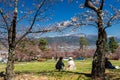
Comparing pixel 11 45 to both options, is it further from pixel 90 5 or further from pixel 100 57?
pixel 100 57

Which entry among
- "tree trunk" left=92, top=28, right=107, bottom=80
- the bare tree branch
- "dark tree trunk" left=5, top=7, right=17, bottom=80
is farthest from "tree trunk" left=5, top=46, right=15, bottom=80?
the bare tree branch

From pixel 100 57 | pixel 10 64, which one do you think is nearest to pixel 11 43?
pixel 10 64

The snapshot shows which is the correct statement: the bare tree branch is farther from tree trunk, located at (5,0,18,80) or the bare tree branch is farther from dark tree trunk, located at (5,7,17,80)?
dark tree trunk, located at (5,7,17,80)

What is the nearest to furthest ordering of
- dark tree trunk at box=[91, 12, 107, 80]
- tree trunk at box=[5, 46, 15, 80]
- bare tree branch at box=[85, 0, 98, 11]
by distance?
1. tree trunk at box=[5, 46, 15, 80]
2. bare tree branch at box=[85, 0, 98, 11]
3. dark tree trunk at box=[91, 12, 107, 80]

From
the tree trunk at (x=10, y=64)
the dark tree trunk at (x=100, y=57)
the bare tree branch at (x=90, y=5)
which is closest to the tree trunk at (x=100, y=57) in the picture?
the dark tree trunk at (x=100, y=57)

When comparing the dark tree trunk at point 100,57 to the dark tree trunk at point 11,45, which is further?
the dark tree trunk at point 100,57

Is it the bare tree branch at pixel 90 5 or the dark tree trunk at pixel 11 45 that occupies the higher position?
the bare tree branch at pixel 90 5

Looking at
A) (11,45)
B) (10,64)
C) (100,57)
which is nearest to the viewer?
(11,45)

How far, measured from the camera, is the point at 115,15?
1883 cm

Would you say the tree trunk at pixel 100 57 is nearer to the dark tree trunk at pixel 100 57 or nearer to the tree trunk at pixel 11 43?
the dark tree trunk at pixel 100 57

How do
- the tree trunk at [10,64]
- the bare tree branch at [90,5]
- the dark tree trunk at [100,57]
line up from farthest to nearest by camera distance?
1. the dark tree trunk at [100,57]
2. the bare tree branch at [90,5]
3. the tree trunk at [10,64]

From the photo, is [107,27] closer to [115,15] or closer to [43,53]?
[115,15]

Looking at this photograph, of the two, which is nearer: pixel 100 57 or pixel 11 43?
pixel 11 43

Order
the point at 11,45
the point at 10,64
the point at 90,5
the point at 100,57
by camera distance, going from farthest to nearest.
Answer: the point at 100,57 → the point at 90,5 → the point at 10,64 → the point at 11,45
